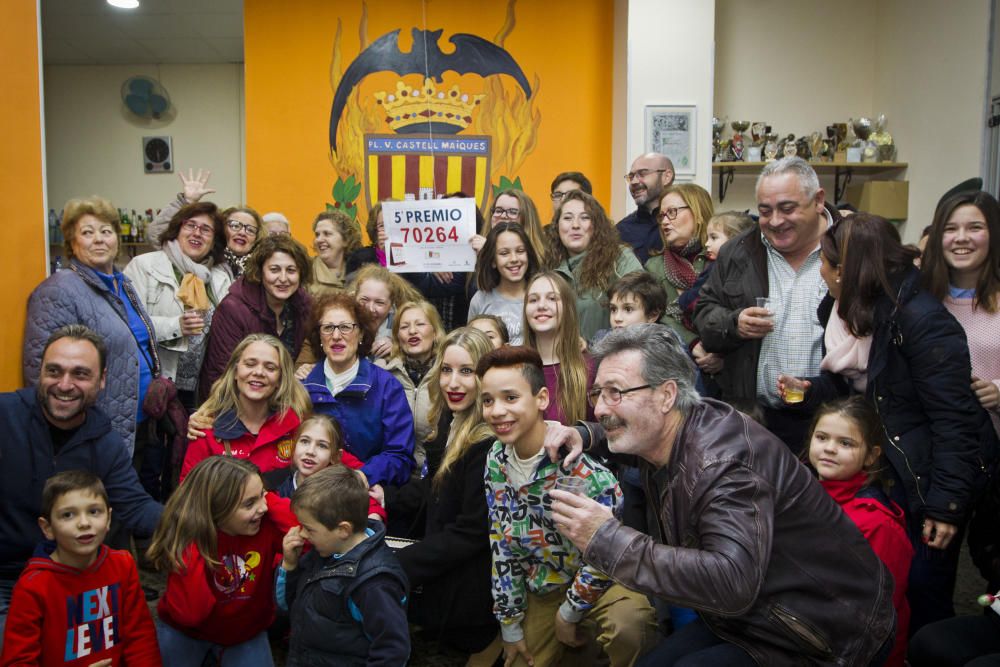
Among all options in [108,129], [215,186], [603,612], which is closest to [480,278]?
[603,612]

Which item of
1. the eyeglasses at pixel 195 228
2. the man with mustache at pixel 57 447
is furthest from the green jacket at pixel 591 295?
the man with mustache at pixel 57 447

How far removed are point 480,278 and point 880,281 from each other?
6.78ft

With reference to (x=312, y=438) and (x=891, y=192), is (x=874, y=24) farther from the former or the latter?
(x=312, y=438)

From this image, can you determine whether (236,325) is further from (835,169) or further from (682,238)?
(835,169)

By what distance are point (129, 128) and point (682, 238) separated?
27.1ft

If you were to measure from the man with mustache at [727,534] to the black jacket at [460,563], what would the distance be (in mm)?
1015

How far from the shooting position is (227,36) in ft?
29.2

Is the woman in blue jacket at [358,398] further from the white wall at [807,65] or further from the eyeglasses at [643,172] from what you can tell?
the white wall at [807,65]

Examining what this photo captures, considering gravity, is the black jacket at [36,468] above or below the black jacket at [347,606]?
above

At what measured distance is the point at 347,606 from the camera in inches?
101

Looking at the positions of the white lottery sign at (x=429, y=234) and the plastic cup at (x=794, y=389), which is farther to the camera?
the white lottery sign at (x=429, y=234)

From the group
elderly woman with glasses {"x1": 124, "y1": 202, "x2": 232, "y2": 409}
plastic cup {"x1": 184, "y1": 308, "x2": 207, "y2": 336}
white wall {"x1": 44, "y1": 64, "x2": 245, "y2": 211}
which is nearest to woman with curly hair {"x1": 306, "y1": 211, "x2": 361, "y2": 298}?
elderly woman with glasses {"x1": 124, "y1": 202, "x2": 232, "y2": 409}

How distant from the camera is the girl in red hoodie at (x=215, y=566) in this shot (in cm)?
277

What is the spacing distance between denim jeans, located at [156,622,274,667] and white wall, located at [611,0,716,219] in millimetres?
4754
